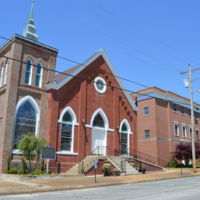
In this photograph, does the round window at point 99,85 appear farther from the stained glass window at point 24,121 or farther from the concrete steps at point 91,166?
the stained glass window at point 24,121

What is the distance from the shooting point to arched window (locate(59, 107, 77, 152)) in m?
23.1

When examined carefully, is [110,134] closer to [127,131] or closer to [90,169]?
[127,131]

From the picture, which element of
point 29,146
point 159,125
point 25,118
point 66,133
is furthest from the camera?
point 159,125

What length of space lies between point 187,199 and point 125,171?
42.5 feet

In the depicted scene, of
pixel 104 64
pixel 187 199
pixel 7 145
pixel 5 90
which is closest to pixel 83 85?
pixel 104 64

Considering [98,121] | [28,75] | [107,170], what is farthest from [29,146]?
[98,121]

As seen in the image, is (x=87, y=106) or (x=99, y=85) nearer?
(x=87, y=106)

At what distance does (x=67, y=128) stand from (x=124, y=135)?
24.8ft

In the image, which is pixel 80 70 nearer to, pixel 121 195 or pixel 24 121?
pixel 24 121

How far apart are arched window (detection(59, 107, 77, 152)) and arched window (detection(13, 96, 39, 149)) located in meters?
2.38

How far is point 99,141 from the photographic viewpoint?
2602 cm

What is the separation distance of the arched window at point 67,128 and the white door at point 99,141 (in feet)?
8.69

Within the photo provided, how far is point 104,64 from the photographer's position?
28.4 metres

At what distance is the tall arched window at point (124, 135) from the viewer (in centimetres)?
2811
